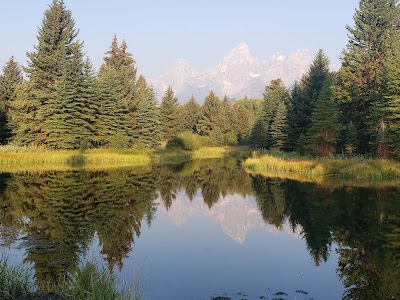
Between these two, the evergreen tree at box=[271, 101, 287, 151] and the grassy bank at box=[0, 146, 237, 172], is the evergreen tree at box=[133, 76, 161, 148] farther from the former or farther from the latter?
the evergreen tree at box=[271, 101, 287, 151]

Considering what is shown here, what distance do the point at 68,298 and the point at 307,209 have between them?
15.0 metres

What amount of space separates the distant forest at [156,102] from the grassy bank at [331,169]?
3.98 metres

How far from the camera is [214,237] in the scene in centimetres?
1566

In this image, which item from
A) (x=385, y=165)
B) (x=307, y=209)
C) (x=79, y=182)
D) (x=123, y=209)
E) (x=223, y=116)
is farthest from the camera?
(x=223, y=116)

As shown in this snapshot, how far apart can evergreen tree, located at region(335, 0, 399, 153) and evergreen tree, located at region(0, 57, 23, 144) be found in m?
45.4

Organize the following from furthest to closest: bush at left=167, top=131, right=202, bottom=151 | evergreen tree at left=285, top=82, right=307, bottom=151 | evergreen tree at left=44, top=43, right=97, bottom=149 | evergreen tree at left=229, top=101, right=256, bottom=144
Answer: evergreen tree at left=229, top=101, right=256, bottom=144, bush at left=167, top=131, right=202, bottom=151, evergreen tree at left=285, top=82, right=307, bottom=151, evergreen tree at left=44, top=43, right=97, bottom=149

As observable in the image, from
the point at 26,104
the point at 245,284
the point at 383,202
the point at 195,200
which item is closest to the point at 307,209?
the point at 383,202

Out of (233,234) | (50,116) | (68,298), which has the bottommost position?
(233,234)

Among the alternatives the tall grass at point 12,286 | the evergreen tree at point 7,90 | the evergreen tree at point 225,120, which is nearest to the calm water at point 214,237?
the tall grass at point 12,286

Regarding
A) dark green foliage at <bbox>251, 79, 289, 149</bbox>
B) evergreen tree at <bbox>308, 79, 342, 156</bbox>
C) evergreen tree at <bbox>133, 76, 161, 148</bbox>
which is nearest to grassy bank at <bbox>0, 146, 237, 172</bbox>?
evergreen tree at <bbox>133, 76, 161, 148</bbox>

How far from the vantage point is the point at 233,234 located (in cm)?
1650

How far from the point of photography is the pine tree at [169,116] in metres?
81.9

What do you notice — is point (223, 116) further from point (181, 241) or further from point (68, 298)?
point (68, 298)

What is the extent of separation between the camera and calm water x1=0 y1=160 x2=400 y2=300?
9.91m
